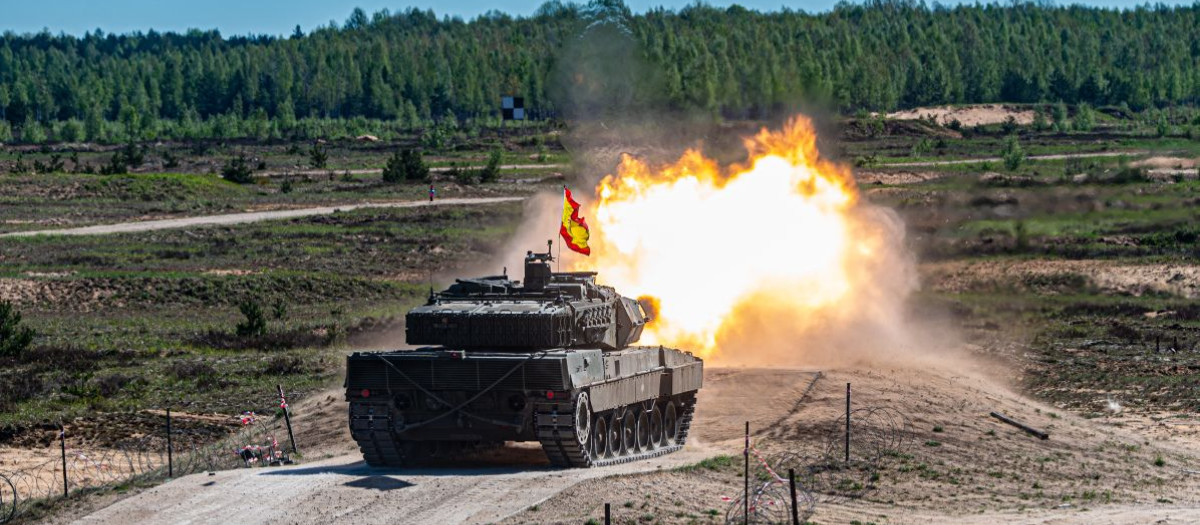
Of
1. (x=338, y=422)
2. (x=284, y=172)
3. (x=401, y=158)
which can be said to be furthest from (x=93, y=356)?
(x=284, y=172)

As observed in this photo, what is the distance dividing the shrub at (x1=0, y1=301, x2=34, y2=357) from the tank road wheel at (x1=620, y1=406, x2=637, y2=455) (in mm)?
25668

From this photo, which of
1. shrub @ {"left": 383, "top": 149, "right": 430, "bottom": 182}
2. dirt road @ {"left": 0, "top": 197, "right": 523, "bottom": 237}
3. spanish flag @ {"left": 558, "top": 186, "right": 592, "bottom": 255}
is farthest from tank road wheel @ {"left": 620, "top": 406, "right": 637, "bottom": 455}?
shrub @ {"left": 383, "top": 149, "right": 430, "bottom": 182}

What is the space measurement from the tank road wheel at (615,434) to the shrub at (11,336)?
26038 millimetres

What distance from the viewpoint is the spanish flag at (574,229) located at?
1684 inches

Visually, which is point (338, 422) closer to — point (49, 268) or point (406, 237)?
point (49, 268)

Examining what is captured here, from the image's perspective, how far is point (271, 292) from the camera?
232 feet

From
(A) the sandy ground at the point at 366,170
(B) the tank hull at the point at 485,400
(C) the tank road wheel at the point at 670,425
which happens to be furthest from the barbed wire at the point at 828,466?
(A) the sandy ground at the point at 366,170

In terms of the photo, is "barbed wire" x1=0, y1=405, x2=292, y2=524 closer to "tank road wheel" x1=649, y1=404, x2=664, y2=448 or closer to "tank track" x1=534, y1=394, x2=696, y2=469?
"tank track" x1=534, y1=394, x2=696, y2=469

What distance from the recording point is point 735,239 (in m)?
49.2

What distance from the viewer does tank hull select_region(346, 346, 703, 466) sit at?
32.6m

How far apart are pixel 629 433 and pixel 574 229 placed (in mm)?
7813

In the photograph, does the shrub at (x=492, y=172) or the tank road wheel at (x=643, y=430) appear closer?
the tank road wheel at (x=643, y=430)

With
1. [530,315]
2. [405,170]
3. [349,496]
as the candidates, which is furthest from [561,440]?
[405,170]

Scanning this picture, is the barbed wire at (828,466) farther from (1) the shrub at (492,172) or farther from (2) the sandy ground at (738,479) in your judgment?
(1) the shrub at (492,172)
